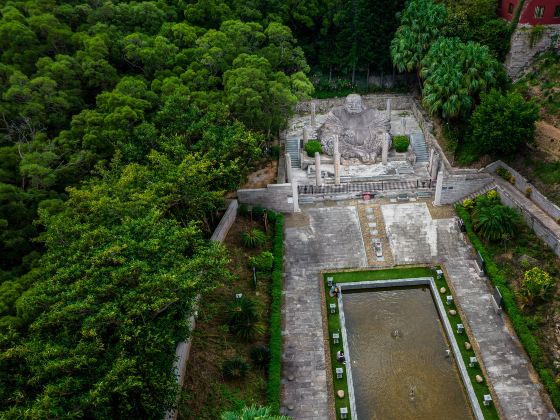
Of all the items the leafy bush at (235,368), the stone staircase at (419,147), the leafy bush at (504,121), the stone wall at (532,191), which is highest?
the leafy bush at (504,121)

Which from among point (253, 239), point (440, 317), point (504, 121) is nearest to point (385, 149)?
point (504, 121)

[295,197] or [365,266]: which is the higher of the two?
[295,197]

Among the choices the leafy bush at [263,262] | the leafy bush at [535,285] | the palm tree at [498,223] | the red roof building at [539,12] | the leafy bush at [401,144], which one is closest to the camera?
the leafy bush at [535,285]

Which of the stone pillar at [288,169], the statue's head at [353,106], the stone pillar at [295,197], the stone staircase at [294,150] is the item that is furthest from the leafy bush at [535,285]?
the statue's head at [353,106]

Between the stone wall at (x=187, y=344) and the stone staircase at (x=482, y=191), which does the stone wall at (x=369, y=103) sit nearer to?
the stone staircase at (x=482, y=191)

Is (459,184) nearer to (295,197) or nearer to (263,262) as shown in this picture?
(295,197)

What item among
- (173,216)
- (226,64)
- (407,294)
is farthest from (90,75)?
(407,294)

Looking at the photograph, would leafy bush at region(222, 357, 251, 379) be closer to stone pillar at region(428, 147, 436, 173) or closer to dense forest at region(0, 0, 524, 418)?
dense forest at region(0, 0, 524, 418)
